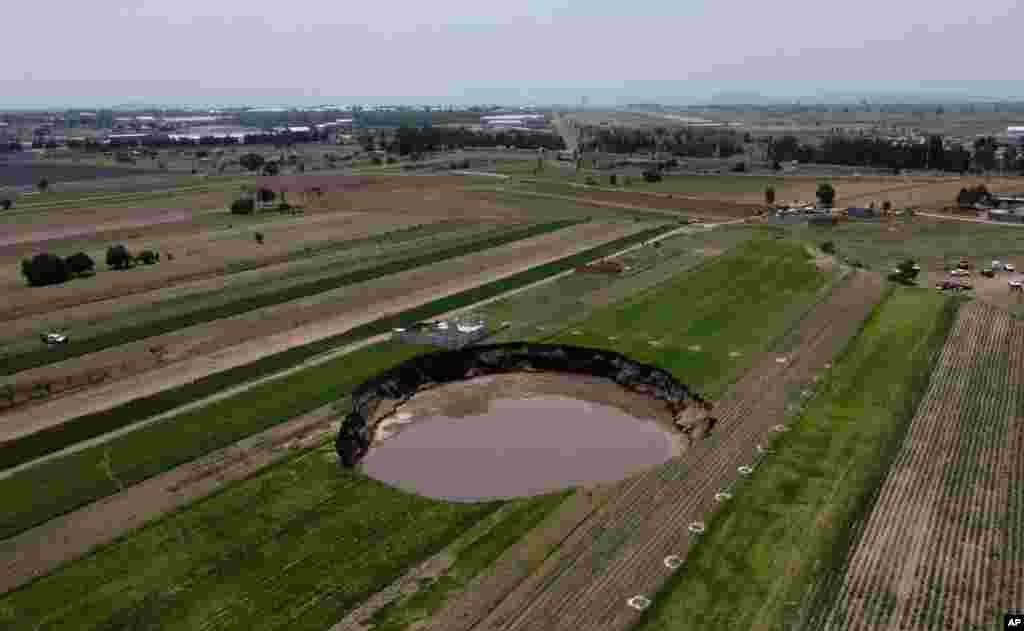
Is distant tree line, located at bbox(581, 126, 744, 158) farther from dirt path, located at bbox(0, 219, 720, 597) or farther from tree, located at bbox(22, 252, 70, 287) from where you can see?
dirt path, located at bbox(0, 219, 720, 597)

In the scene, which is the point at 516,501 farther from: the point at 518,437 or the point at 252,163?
the point at 252,163

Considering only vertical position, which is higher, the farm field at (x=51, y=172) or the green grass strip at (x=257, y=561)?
the farm field at (x=51, y=172)

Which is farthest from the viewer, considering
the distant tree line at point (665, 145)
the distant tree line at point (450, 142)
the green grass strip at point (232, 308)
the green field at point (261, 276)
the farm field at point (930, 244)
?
the distant tree line at point (450, 142)

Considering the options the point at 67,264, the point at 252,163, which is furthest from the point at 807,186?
the point at 252,163

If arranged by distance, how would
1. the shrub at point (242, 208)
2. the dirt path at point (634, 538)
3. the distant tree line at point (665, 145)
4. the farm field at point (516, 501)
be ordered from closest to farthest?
the dirt path at point (634, 538), the farm field at point (516, 501), the shrub at point (242, 208), the distant tree line at point (665, 145)

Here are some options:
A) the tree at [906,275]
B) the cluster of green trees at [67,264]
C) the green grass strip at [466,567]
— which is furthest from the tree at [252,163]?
the green grass strip at [466,567]

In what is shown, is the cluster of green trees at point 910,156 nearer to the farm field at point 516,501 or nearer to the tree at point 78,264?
the farm field at point 516,501

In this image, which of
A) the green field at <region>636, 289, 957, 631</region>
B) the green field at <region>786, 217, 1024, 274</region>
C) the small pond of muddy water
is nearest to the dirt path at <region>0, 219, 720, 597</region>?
the small pond of muddy water
